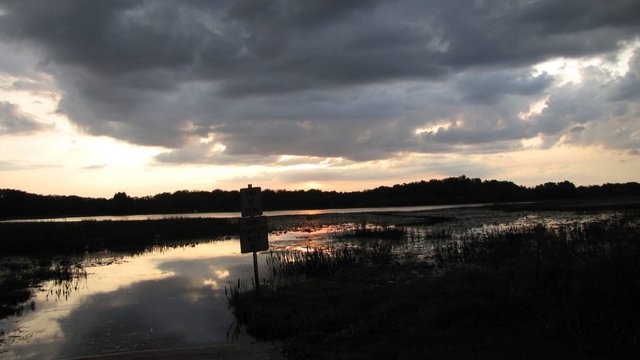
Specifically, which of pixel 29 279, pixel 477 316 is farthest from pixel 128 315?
pixel 477 316

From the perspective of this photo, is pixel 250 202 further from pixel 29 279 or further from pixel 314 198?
pixel 314 198

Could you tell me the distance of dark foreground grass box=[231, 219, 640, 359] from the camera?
7625 millimetres

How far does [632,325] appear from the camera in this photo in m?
7.58

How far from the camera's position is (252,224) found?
1443 cm

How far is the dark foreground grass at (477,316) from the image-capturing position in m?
7.62

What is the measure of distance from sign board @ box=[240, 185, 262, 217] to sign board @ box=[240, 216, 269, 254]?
0.23 m

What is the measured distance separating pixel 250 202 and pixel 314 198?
143 meters

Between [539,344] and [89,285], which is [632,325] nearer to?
[539,344]

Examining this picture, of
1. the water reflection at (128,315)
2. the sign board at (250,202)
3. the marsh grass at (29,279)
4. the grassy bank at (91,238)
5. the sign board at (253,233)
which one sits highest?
the sign board at (250,202)

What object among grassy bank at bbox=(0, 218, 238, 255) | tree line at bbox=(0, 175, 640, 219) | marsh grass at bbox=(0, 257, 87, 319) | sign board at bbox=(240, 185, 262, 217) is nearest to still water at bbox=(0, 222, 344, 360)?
marsh grass at bbox=(0, 257, 87, 319)

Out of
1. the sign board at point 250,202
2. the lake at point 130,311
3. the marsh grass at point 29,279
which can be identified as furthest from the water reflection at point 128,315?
the sign board at point 250,202

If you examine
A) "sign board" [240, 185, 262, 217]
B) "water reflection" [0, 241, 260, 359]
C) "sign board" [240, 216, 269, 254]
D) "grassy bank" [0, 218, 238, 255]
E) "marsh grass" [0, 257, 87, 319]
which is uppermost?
"sign board" [240, 185, 262, 217]

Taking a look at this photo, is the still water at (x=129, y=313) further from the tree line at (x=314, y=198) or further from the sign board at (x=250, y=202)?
the tree line at (x=314, y=198)

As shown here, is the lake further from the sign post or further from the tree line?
the tree line
